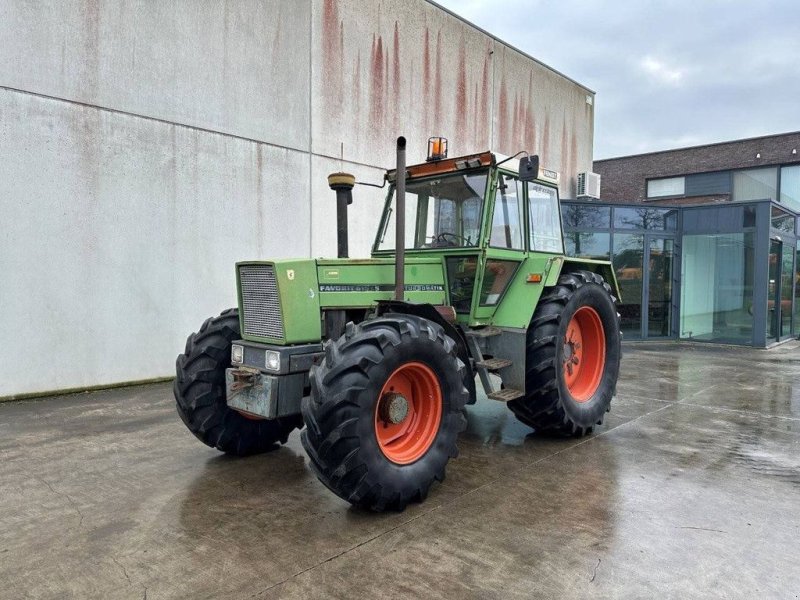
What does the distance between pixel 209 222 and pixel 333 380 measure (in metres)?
5.26

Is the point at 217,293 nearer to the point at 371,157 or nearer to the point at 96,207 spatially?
the point at 96,207

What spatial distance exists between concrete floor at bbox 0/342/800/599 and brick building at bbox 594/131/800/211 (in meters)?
15.5

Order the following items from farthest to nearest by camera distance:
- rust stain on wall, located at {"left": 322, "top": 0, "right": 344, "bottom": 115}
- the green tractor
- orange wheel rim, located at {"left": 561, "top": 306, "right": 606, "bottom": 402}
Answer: rust stain on wall, located at {"left": 322, "top": 0, "right": 344, "bottom": 115}
orange wheel rim, located at {"left": 561, "top": 306, "right": 606, "bottom": 402}
the green tractor

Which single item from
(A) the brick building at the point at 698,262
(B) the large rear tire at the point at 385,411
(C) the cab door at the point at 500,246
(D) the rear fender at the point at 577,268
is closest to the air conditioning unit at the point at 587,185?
(A) the brick building at the point at 698,262

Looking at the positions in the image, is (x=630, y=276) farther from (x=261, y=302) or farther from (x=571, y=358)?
(x=261, y=302)

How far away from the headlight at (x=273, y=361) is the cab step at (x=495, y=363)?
5.13 ft

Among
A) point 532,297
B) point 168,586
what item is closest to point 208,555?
point 168,586

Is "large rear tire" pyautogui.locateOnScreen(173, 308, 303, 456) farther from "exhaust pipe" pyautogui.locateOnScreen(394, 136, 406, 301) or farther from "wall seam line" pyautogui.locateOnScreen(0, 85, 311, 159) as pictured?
"wall seam line" pyautogui.locateOnScreen(0, 85, 311, 159)

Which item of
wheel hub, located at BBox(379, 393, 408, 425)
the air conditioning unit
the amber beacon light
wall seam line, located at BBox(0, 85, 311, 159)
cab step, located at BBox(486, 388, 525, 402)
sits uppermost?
the air conditioning unit

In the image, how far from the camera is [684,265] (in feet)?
39.8

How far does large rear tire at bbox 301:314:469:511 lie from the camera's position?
303 cm

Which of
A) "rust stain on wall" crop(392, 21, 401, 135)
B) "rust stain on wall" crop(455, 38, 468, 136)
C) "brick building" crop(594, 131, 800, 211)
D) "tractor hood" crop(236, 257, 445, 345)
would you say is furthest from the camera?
"brick building" crop(594, 131, 800, 211)

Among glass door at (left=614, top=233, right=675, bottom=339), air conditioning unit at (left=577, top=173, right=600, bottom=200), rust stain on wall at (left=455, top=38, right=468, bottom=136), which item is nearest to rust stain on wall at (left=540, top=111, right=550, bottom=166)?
air conditioning unit at (left=577, top=173, right=600, bottom=200)

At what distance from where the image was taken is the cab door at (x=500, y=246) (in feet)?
15.0
